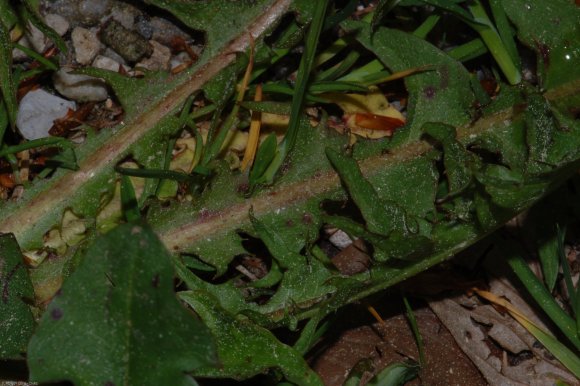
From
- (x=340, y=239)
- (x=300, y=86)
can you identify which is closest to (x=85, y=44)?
(x=300, y=86)

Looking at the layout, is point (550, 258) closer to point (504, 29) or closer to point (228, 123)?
point (504, 29)

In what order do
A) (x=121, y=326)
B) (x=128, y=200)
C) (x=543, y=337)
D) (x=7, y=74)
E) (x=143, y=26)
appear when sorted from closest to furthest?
(x=121, y=326)
(x=7, y=74)
(x=128, y=200)
(x=543, y=337)
(x=143, y=26)

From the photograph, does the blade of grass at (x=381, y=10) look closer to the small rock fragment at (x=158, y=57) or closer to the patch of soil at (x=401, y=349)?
the small rock fragment at (x=158, y=57)

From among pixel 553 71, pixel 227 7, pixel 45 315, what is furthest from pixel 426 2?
pixel 45 315

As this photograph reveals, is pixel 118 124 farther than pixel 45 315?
Yes

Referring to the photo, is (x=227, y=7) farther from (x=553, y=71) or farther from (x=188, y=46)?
(x=553, y=71)

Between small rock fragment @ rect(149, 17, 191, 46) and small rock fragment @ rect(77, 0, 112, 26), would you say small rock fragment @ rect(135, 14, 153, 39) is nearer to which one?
small rock fragment @ rect(149, 17, 191, 46)

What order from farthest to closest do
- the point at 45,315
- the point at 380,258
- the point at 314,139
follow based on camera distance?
1. the point at 314,139
2. the point at 380,258
3. the point at 45,315
